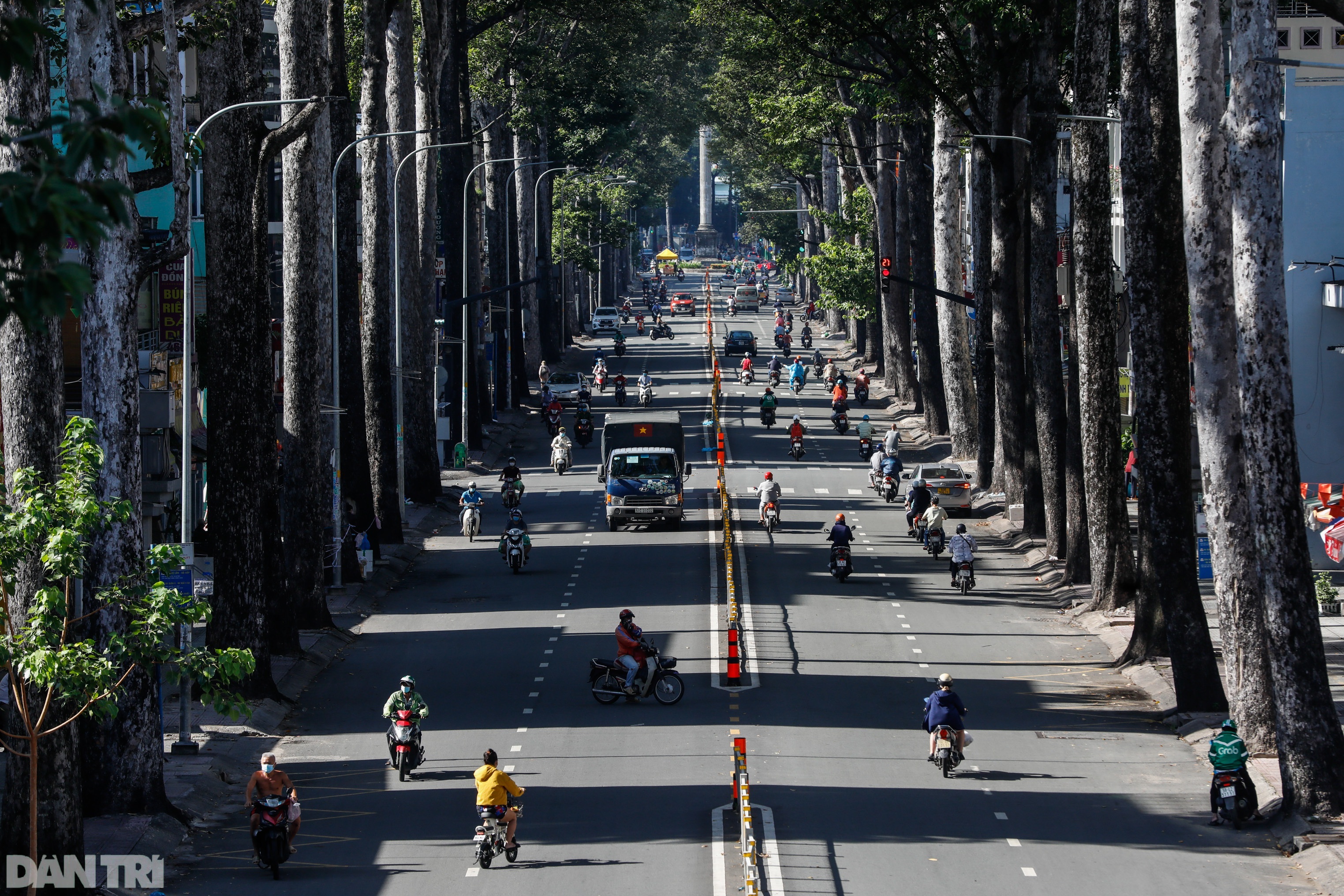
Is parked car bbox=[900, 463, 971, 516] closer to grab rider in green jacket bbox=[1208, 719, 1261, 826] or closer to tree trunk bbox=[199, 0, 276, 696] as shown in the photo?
tree trunk bbox=[199, 0, 276, 696]

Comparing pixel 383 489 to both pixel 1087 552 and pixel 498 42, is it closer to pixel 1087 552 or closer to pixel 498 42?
pixel 1087 552

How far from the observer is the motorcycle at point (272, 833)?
55.8 feet

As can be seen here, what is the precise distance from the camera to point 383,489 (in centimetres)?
4006

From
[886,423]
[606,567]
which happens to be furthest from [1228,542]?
[886,423]

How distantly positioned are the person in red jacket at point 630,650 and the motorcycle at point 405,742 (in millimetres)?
4560

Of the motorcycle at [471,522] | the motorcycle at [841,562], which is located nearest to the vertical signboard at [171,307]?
the motorcycle at [471,522]

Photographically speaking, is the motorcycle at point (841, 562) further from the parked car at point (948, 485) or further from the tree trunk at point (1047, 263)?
the parked car at point (948, 485)

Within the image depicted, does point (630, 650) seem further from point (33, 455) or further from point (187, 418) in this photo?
point (33, 455)

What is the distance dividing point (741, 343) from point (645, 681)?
73.3m

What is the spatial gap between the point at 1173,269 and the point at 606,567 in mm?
17261

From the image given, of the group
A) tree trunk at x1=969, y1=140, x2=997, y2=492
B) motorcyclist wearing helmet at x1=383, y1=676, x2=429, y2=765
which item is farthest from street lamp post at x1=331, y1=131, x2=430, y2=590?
tree trunk at x1=969, y1=140, x2=997, y2=492

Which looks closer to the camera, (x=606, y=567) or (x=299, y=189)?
(x=299, y=189)

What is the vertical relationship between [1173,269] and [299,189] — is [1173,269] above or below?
below

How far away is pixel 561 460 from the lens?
55344 mm
